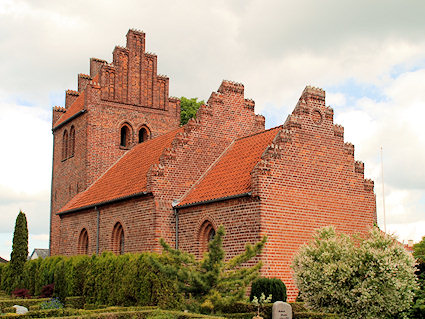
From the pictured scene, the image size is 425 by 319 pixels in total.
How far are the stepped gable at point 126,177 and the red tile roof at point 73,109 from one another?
185 inches

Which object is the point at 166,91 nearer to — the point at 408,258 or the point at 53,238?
the point at 53,238

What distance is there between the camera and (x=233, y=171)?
2266 centimetres

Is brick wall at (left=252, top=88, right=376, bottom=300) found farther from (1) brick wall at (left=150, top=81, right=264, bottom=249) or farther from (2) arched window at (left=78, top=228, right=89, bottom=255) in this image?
(2) arched window at (left=78, top=228, right=89, bottom=255)

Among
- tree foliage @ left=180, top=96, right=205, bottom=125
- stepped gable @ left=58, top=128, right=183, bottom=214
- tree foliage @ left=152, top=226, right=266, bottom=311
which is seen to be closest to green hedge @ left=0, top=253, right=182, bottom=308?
tree foliage @ left=152, top=226, right=266, bottom=311

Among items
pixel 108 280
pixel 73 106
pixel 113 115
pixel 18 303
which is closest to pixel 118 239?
pixel 108 280

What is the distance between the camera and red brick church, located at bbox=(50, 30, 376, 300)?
1997 centimetres

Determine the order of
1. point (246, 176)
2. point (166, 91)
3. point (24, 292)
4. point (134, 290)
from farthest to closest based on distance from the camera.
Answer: point (166, 91)
point (24, 292)
point (246, 176)
point (134, 290)

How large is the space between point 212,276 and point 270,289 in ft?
9.84

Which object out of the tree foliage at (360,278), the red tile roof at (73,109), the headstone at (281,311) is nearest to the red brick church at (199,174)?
the red tile roof at (73,109)

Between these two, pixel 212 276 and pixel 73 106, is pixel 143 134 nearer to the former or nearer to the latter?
pixel 73 106

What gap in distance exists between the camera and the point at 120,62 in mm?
33906

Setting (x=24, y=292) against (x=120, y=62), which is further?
(x=120, y=62)

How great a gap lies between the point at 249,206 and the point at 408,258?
5.96m

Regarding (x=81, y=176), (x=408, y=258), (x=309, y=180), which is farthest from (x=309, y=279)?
(x=81, y=176)
